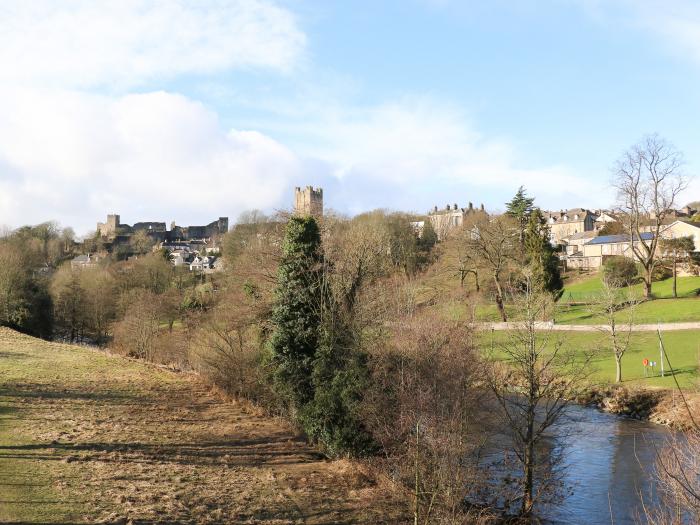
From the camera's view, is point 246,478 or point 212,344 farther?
point 212,344

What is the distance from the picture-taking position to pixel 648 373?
3394 cm

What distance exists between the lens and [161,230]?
164750 millimetres

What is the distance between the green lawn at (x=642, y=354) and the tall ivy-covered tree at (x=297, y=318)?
35.1 feet

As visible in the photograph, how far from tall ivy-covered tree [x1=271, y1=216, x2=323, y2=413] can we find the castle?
127 meters

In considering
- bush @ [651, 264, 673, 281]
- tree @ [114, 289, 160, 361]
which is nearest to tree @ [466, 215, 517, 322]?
bush @ [651, 264, 673, 281]

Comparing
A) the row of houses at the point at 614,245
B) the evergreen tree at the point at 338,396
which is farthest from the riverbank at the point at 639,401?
the row of houses at the point at 614,245

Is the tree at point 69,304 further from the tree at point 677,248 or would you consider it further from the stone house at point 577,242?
the stone house at point 577,242

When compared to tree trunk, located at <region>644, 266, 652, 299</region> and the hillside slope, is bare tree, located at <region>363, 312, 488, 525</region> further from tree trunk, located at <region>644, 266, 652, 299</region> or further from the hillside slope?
tree trunk, located at <region>644, 266, 652, 299</region>

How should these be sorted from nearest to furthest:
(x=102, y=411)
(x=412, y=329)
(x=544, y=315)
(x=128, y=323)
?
(x=544, y=315)
(x=412, y=329)
(x=102, y=411)
(x=128, y=323)

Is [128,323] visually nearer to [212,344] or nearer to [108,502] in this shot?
[212,344]

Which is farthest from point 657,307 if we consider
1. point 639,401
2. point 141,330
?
point 141,330

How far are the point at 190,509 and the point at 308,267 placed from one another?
12028 mm

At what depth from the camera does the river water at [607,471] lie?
58.2 feet

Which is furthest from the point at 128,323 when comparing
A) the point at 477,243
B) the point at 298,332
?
the point at 477,243
